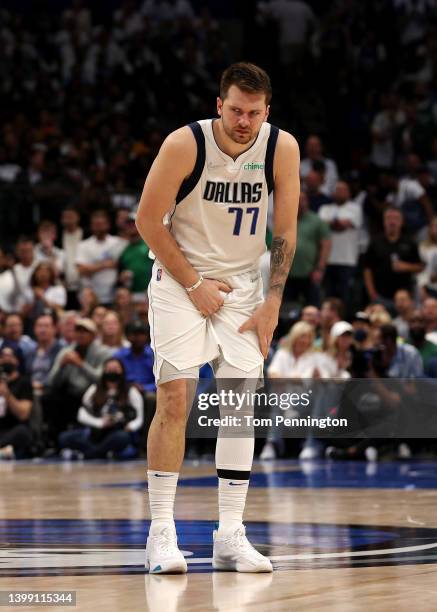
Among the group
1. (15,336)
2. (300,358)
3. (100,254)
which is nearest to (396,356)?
(300,358)

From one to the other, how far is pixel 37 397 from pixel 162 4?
32.1 feet

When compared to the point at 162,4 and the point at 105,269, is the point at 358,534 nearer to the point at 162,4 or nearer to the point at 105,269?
the point at 105,269

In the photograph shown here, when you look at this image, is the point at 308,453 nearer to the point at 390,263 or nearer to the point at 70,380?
the point at 70,380

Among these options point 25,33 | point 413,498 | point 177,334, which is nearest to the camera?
point 177,334

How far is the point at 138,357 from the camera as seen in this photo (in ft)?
50.5

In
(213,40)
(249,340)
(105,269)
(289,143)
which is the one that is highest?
(213,40)

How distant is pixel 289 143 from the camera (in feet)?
21.2

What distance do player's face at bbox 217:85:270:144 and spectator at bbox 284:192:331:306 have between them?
34.2ft

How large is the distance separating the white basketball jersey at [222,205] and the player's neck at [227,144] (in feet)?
0.06

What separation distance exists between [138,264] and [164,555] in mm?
11444

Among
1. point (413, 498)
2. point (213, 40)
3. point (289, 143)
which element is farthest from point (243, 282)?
point (213, 40)

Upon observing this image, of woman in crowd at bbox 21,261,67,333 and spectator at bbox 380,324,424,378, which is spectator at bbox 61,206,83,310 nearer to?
woman in crowd at bbox 21,261,67,333

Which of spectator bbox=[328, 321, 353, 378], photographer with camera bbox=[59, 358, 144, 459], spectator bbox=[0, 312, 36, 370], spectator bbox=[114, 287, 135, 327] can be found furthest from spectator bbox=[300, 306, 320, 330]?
spectator bbox=[0, 312, 36, 370]

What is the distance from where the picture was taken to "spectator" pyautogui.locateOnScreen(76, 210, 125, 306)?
17.5 meters
